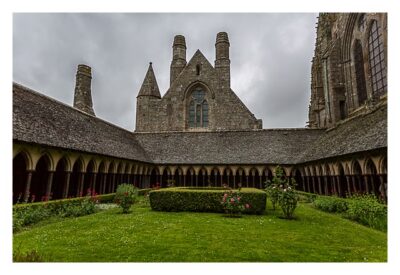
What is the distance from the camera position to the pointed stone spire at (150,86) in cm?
3341

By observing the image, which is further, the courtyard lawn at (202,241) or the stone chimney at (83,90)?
the stone chimney at (83,90)

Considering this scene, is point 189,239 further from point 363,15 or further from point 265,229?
point 363,15

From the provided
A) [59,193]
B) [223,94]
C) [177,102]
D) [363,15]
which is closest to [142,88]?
[177,102]

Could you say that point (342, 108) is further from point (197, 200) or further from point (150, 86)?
point (150, 86)

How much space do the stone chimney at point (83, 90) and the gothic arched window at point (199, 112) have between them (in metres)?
12.0

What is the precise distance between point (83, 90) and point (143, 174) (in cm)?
1207

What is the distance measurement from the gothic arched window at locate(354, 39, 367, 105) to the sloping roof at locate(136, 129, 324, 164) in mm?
5303

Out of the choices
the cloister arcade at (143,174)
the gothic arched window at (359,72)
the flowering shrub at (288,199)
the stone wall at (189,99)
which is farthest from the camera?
the stone wall at (189,99)

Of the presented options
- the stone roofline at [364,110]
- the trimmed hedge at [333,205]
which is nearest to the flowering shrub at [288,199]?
the trimmed hedge at [333,205]

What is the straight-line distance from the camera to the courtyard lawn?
5.95 meters

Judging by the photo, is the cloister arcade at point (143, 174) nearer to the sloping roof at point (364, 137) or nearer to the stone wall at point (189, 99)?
the sloping roof at point (364, 137)

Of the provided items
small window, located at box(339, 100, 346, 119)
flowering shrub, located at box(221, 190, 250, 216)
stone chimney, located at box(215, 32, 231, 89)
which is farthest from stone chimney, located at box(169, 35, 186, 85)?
flowering shrub, located at box(221, 190, 250, 216)

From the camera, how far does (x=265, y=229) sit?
8891mm

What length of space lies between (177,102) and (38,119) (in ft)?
67.0
